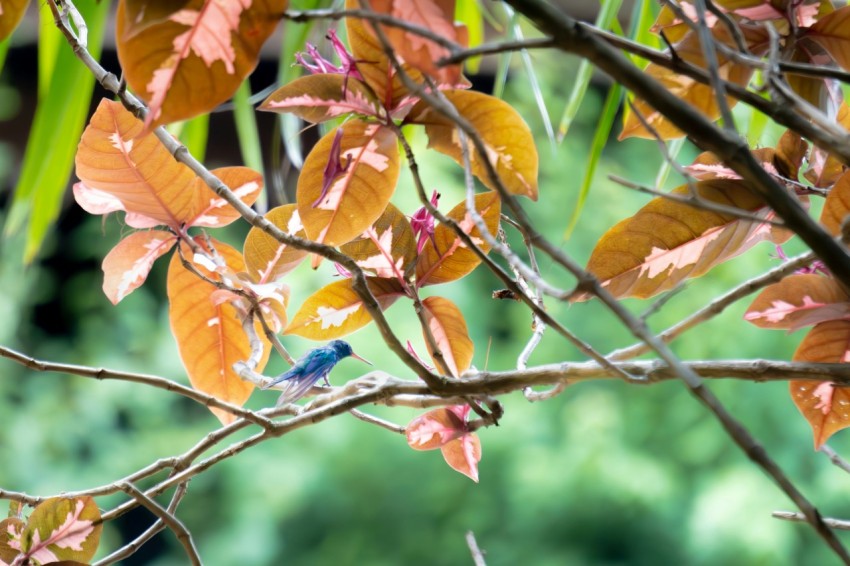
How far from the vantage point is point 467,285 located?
8.33 feet

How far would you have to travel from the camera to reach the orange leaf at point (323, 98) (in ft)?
0.81

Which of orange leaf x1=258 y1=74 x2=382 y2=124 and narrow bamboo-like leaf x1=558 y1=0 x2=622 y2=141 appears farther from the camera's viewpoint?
narrow bamboo-like leaf x1=558 y1=0 x2=622 y2=141

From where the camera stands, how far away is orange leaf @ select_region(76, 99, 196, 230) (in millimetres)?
284

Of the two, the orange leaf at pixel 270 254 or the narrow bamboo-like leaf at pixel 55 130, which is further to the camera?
the narrow bamboo-like leaf at pixel 55 130

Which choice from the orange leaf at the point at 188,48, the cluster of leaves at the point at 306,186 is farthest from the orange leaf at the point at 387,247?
the orange leaf at the point at 188,48

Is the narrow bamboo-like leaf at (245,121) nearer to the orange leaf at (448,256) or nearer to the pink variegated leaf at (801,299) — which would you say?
the orange leaf at (448,256)

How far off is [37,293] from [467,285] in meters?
1.54

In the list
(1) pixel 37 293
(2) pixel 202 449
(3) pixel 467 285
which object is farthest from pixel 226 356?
(1) pixel 37 293

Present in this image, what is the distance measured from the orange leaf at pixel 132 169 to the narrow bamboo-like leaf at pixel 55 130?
11 cm

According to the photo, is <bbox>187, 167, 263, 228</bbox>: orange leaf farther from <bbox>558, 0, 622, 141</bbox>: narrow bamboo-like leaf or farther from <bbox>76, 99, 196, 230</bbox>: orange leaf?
<bbox>558, 0, 622, 141</bbox>: narrow bamboo-like leaf

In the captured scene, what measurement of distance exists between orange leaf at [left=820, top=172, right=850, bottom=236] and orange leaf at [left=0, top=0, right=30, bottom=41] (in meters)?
0.23

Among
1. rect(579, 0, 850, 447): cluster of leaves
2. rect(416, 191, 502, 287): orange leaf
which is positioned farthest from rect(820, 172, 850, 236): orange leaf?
rect(416, 191, 502, 287): orange leaf

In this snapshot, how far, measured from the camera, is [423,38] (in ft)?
0.57

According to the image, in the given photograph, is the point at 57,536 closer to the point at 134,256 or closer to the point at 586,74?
the point at 134,256
